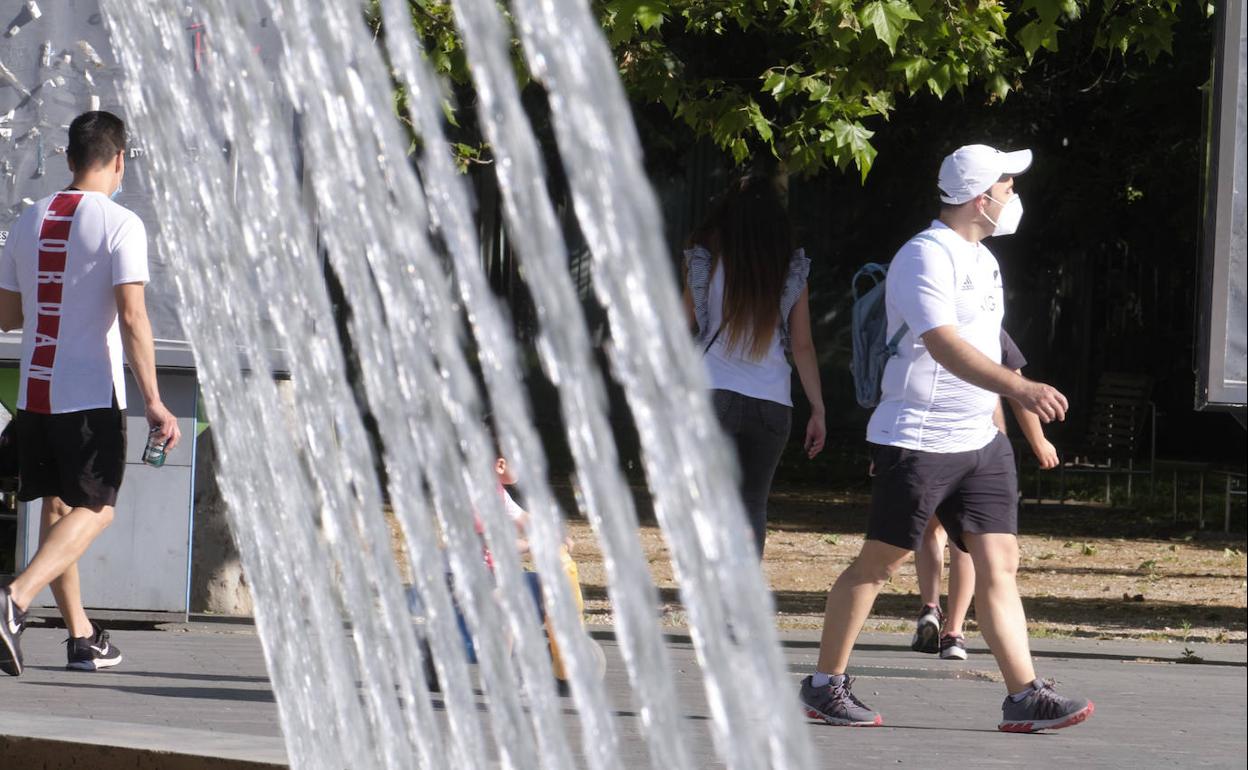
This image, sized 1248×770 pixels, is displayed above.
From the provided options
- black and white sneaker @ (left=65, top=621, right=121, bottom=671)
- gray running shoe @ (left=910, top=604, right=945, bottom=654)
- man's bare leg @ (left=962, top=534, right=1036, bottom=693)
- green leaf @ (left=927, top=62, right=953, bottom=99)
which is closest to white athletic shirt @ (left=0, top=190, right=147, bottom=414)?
black and white sneaker @ (left=65, top=621, right=121, bottom=671)

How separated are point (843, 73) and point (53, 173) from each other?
13.3 ft

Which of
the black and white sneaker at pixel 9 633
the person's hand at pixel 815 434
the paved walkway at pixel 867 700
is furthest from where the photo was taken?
the person's hand at pixel 815 434

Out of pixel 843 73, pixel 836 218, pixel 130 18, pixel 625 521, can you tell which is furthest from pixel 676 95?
pixel 836 218

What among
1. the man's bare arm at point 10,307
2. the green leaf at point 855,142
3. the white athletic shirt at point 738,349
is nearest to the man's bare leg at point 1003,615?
the white athletic shirt at point 738,349

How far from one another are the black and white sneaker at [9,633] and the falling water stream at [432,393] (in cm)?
156

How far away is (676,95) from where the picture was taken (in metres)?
11.2

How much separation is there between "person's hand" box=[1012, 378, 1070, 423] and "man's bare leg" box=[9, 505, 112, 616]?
3.11m

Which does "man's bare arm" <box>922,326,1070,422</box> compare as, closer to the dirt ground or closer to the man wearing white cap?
the man wearing white cap

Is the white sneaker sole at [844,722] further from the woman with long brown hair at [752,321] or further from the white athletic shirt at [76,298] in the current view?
the white athletic shirt at [76,298]

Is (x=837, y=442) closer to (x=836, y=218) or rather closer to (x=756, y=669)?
(x=836, y=218)

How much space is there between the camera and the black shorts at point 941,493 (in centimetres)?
615

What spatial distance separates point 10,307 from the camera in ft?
22.6

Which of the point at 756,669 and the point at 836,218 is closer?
the point at 756,669

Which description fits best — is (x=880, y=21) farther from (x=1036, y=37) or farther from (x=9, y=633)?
(x=9, y=633)
